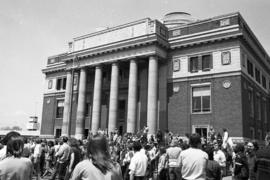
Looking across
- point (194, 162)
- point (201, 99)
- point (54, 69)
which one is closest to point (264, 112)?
point (201, 99)

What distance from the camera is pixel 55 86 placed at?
43688 mm

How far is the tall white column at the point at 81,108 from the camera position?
115 ft

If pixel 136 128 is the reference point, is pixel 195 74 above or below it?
above

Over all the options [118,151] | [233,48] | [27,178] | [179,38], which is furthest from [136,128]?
[27,178]

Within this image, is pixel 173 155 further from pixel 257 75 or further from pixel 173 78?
pixel 257 75

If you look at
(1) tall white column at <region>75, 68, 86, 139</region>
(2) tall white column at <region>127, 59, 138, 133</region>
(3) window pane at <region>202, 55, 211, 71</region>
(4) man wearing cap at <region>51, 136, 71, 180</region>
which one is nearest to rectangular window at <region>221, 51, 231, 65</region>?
(3) window pane at <region>202, 55, 211, 71</region>

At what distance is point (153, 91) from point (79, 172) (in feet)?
87.0

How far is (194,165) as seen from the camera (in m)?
5.81

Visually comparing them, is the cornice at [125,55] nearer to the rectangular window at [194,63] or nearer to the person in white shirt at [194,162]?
the rectangular window at [194,63]

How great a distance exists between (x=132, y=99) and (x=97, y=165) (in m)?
27.1

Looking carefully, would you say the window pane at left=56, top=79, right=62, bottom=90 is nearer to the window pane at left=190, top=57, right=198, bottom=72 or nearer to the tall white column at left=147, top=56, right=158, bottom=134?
the tall white column at left=147, top=56, right=158, bottom=134

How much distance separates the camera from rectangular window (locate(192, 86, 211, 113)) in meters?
29.2

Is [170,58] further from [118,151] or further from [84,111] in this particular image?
[118,151]

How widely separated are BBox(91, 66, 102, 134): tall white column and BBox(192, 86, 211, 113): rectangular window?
11.0m
